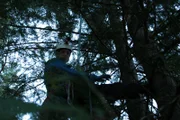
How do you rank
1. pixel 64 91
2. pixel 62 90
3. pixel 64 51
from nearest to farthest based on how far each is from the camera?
1. pixel 62 90
2. pixel 64 91
3. pixel 64 51

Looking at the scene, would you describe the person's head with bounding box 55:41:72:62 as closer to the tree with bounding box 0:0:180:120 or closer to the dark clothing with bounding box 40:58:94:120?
the tree with bounding box 0:0:180:120

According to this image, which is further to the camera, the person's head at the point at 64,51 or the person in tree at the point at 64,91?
the person's head at the point at 64,51

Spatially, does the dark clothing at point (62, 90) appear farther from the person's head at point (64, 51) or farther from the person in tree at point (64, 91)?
the person's head at point (64, 51)

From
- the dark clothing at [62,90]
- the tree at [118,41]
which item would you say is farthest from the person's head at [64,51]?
the dark clothing at [62,90]

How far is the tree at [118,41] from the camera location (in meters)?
2.80

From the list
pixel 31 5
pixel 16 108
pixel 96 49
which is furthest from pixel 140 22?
pixel 16 108

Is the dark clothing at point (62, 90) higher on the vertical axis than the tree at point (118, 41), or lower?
lower

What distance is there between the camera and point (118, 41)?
140 inches

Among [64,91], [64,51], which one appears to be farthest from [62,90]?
[64,51]

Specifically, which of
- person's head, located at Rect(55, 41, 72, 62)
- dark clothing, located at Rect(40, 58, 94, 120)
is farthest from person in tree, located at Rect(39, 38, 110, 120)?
person's head, located at Rect(55, 41, 72, 62)

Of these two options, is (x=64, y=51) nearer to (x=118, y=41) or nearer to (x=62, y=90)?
(x=118, y=41)

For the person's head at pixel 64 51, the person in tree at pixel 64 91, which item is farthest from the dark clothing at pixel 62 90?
the person's head at pixel 64 51

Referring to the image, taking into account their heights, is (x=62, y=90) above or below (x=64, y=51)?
below

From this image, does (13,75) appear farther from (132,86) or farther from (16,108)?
(16,108)
